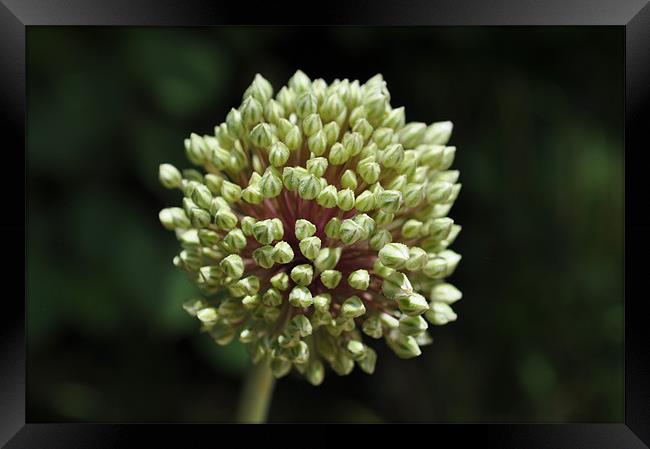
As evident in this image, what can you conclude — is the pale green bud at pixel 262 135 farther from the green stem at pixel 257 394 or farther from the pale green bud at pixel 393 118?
the green stem at pixel 257 394

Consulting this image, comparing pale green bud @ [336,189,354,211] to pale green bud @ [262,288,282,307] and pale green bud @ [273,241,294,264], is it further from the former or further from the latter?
pale green bud @ [262,288,282,307]

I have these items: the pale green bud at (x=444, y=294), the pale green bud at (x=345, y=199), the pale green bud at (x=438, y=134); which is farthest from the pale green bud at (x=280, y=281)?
the pale green bud at (x=438, y=134)

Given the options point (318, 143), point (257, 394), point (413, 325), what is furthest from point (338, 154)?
point (257, 394)

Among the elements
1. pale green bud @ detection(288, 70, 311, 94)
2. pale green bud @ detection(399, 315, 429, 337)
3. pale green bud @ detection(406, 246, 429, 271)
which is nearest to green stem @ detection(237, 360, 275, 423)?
pale green bud @ detection(399, 315, 429, 337)
